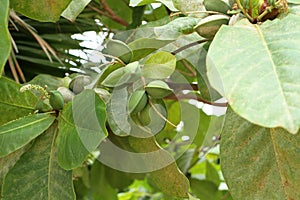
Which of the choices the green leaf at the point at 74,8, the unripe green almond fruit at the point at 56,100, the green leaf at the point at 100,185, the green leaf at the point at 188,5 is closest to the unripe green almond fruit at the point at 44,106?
the unripe green almond fruit at the point at 56,100

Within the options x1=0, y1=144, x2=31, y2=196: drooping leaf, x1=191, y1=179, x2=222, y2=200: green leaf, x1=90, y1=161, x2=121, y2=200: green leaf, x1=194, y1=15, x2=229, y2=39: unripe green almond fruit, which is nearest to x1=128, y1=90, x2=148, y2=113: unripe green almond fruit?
x1=194, y1=15, x2=229, y2=39: unripe green almond fruit

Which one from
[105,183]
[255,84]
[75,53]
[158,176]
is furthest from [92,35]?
[255,84]

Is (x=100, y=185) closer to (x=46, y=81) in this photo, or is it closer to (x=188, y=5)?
(x=46, y=81)

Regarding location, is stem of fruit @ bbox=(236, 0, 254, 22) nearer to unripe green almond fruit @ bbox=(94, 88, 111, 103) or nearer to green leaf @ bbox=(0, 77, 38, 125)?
unripe green almond fruit @ bbox=(94, 88, 111, 103)

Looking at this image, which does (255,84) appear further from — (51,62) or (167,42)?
(51,62)

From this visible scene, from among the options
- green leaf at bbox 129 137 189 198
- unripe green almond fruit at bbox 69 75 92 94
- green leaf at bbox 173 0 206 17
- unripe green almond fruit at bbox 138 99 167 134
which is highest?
green leaf at bbox 173 0 206 17

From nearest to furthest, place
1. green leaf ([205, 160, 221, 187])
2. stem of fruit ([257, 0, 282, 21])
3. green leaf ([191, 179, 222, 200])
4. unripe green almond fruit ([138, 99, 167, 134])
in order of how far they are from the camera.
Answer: stem of fruit ([257, 0, 282, 21]), unripe green almond fruit ([138, 99, 167, 134]), green leaf ([191, 179, 222, 200]), green leaf ([205, 160, 221, 187])

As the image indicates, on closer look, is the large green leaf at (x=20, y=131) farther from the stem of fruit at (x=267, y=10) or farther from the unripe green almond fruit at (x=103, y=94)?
the stem of fruit at (x=267, y=10)
